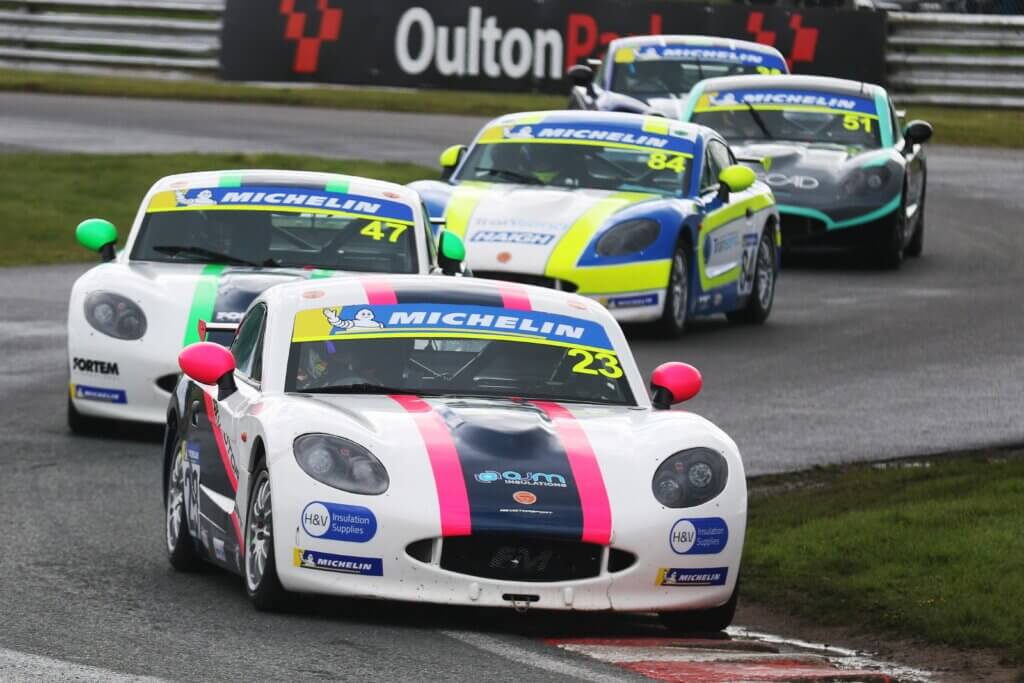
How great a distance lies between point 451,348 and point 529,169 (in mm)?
8887

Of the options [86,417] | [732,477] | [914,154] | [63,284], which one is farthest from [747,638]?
[914,154]

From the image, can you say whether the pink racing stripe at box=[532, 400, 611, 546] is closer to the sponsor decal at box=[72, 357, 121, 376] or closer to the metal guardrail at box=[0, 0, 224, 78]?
the sponsor decal at box=[72, 357, 121, 376]

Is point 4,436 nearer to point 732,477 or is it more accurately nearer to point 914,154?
point 732,477

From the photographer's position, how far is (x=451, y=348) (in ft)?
29.5

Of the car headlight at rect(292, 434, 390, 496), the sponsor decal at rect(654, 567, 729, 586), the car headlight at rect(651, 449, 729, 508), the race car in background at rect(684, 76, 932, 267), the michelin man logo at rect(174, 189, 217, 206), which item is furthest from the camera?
the race car in background at rect(684, 76, 932, 267)

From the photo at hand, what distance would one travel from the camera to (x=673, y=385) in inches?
356

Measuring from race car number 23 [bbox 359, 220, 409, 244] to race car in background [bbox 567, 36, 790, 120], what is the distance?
1204 centimetres

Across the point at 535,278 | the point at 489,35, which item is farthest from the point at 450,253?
the point at 489,35

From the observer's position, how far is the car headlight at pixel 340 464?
7.91 m

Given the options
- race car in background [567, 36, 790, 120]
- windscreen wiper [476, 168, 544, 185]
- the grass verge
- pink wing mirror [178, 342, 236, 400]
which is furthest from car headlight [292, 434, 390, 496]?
the grass verge

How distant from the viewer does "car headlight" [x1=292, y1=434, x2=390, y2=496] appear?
7914 mm

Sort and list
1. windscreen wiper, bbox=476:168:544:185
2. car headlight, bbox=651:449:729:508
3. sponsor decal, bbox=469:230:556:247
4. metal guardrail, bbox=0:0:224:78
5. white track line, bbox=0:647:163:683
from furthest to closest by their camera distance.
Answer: metal guardrail, bbox=0:0:224:78, windscreen wiper, bbox=476:168:544:185, sponsor decal, bbox=469:230:556:247, car headlight, bbox=651:449:729:508, white track line, bbox=0:647:163:683

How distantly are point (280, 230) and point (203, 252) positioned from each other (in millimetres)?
414

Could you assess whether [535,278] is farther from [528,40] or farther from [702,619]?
[528,40]
